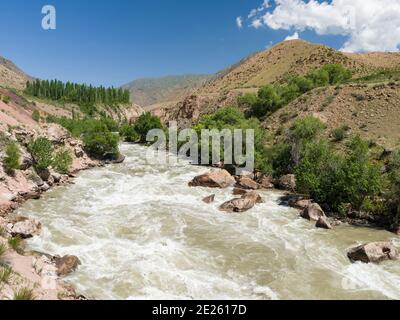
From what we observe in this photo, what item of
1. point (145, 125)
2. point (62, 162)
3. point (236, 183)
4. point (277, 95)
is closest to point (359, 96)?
point (277, 95)

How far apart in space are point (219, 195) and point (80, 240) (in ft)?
45.8

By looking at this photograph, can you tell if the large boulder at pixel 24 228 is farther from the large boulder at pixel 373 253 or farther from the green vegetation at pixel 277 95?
the green vegetation at pixel 277 95

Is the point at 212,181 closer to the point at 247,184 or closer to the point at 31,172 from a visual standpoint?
the point at 247,184

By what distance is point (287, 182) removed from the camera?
34.4 meters

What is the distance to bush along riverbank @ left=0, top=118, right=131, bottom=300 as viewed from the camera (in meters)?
13.8

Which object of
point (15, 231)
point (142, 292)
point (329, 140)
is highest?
point (329, 140)

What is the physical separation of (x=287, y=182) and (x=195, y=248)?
54.6ft

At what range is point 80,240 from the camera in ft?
65.2

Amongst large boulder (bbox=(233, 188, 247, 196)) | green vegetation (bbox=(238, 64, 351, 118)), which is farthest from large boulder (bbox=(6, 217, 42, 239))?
green vegetation (bbox=(238, 64, 351, 118))

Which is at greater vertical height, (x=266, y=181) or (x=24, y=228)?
(x=266, y=181)
